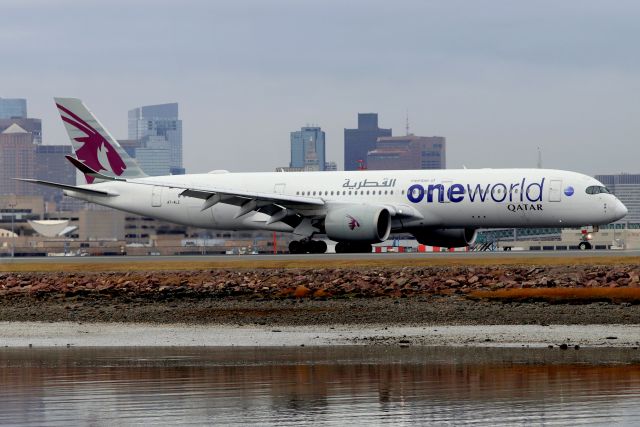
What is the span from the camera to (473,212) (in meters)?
56.5

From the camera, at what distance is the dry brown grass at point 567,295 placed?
114 ft

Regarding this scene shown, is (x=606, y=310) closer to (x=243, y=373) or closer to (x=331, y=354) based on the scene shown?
(x=331, y=354)

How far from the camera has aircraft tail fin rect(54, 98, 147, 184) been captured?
67.0 meters

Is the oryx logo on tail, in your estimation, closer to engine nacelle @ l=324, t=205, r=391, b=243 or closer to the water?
engine nacelle @ l=324, t=205, r=391, b=243

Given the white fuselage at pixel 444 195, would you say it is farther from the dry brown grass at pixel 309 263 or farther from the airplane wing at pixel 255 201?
the dry brown grass at pixel 309 263

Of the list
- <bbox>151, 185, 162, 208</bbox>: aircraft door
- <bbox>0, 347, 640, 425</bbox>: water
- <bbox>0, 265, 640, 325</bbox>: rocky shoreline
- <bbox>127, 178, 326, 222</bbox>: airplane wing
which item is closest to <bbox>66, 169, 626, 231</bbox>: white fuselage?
<bbox>127, 178, 326, 222</bbox>: airplane wing

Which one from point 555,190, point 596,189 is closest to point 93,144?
point 555,190

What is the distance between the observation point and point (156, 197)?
212 feet

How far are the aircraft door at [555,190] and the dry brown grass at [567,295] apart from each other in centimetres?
1890

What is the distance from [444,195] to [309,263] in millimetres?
11216

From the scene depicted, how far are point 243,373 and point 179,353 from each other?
402 cm

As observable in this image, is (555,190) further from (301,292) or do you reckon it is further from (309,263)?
(301,292)

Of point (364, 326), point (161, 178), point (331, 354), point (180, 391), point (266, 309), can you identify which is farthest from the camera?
point (161, 178)

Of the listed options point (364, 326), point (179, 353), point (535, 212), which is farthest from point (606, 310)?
point (535, 212)
